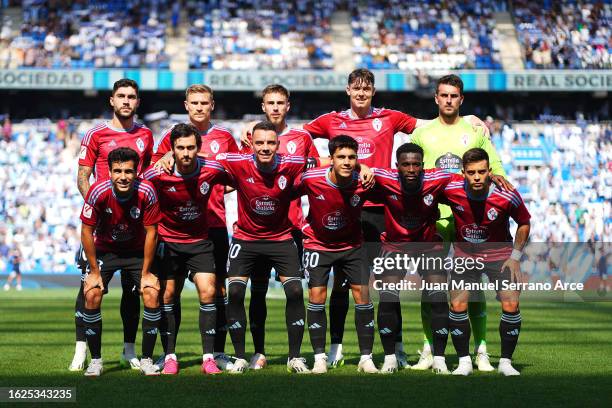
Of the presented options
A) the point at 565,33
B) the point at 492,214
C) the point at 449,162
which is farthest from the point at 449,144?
the point at 565,33

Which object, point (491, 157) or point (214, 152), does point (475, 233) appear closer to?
point (491, 157)

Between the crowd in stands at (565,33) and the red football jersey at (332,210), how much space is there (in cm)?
2456

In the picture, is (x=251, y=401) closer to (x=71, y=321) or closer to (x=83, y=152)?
(x=83, y=152)

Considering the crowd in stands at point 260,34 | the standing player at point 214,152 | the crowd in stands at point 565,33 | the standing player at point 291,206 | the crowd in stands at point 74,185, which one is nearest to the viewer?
the standing player at point 291,206

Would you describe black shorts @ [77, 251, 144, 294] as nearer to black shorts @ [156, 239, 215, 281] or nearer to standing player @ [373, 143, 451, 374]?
black shorts @ [156, 239, 215, 281]

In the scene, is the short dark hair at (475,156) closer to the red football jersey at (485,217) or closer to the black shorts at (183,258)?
the red football jersey at (485,217)

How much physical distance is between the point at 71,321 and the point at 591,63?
21620 millimetres

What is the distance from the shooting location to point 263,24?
3312cm

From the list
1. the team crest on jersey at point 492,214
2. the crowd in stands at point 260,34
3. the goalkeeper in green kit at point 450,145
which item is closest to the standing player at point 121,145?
the goalkeeper in green kit at point 450,145

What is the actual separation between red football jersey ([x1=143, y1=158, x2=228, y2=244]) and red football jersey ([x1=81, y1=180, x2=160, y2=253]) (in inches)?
8.0

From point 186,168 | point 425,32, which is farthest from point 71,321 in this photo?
point 425,32

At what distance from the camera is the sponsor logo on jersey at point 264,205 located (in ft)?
27.5

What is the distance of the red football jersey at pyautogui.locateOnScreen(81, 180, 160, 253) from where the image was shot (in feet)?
26.6

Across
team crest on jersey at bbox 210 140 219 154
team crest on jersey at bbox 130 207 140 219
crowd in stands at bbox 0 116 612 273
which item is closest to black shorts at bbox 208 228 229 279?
team crest on jersey at bbox 210 140 219 154
